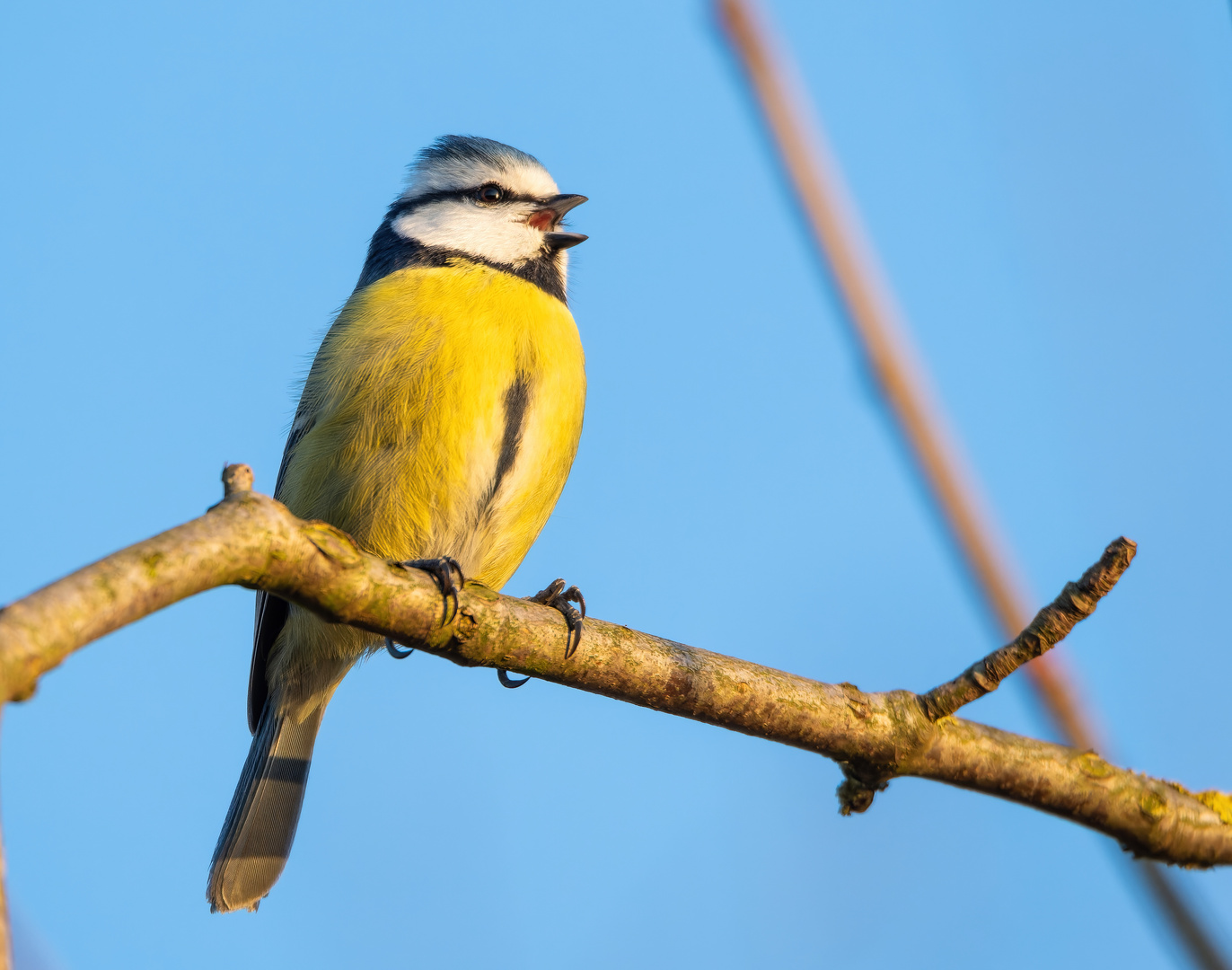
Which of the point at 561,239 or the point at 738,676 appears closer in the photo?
the point at 738,676

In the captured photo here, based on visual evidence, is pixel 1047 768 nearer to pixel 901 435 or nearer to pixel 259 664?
pixel 901 435

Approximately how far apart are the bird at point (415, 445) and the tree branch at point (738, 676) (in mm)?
390

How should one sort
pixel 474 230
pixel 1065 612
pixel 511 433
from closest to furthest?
pixel 1065 612, pixel 511 433, pixel 474 230

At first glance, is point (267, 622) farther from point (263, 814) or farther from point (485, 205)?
point (485, 205)

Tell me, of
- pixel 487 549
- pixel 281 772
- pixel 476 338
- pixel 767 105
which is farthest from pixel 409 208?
pixel 767 105

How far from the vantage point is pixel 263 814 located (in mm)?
3322

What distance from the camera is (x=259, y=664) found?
3434 millimetres

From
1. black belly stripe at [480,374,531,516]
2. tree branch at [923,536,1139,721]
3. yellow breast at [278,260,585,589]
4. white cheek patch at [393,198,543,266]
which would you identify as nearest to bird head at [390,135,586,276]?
white cheek patch at [393,198,543,266]

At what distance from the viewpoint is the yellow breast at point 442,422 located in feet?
9.60

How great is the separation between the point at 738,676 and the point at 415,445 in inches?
43.2

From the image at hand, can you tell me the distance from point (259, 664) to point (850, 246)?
2503 mm

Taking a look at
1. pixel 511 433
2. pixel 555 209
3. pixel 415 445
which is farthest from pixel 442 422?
pixel 555 209

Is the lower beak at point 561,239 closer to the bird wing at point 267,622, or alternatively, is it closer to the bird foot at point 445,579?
the bird wing at point 267,622

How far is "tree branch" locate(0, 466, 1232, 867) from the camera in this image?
1771mm
